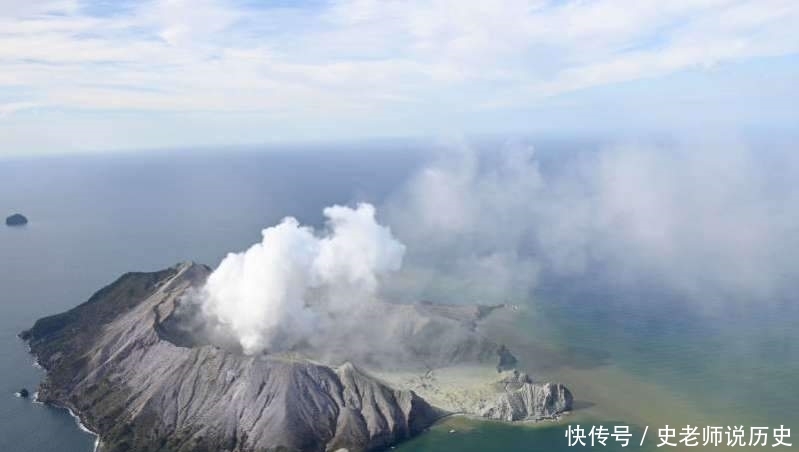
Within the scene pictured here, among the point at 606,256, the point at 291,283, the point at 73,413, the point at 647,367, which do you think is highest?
the point at 291,283

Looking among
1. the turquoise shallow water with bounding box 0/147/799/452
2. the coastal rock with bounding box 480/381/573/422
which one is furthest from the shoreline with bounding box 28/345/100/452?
the coastal rock with bounding box 480/381/573/422

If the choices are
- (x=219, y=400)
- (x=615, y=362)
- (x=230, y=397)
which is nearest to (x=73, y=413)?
(x=219, y=400)

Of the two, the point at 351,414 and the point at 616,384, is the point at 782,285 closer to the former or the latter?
the point at 616,384

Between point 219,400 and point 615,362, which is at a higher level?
point 219,400

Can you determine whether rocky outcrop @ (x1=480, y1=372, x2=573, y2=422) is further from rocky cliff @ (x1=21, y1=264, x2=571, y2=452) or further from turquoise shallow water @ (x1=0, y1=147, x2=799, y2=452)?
turquoise shallow water @ (x1=0, y1=147, x2=799, y2=452)

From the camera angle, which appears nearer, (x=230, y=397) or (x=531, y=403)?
(x=230, y=397)

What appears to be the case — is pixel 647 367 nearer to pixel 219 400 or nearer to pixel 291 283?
pixel 291 283

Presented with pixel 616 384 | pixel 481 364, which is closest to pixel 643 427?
pixel 616 384
